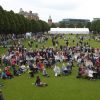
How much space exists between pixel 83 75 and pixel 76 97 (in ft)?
26.4

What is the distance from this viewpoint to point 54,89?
2783 cm

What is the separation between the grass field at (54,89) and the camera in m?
25.0

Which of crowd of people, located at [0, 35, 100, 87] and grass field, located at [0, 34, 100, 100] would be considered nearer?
grass field, located at [0, 34, 100, 100]

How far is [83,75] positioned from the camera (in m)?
32.9

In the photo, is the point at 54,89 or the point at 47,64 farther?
the point at 47,64

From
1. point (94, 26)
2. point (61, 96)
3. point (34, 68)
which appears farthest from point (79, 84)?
point (94, 26)

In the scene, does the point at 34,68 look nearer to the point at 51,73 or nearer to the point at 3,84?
the point at 51,73

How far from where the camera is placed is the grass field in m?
25.0

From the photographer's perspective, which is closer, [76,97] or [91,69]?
[76,97]

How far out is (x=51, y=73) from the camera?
3634cm

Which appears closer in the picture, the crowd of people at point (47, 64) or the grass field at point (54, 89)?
the grass field at point (54, 89)

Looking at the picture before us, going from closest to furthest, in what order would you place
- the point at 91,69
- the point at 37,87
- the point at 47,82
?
1. the point at 37,87
2. the point at 47,82
3. the point at 91,69

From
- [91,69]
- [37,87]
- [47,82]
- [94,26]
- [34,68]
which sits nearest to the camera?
[37,87]

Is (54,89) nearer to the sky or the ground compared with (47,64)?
nearer to the sky
